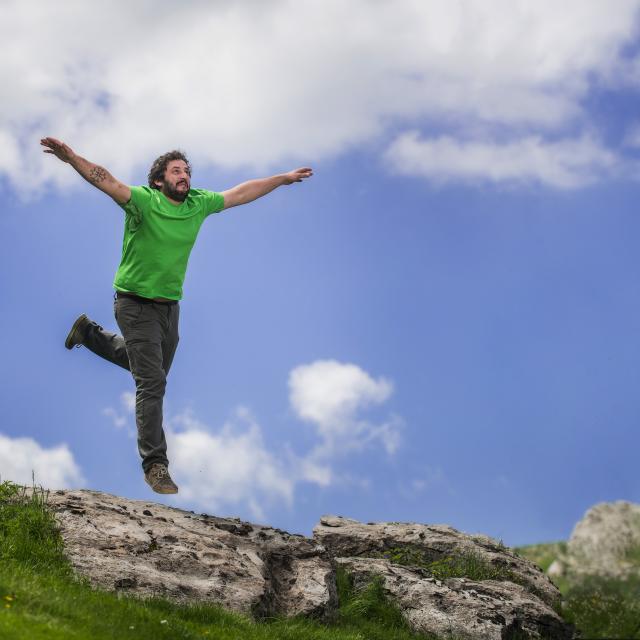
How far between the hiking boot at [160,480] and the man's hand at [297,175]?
5.48m

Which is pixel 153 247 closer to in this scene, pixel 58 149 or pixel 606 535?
pixel 58 149

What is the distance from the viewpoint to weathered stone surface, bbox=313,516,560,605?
49.2ft

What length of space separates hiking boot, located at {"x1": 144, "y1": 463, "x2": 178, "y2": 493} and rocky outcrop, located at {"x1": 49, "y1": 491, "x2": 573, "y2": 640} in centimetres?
36

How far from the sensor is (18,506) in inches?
461

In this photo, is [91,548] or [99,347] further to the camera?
[99,347]

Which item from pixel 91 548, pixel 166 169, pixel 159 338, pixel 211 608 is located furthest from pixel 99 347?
pixel 211 608

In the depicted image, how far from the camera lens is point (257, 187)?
15180mm

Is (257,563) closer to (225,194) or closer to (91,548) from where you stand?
(91,548)

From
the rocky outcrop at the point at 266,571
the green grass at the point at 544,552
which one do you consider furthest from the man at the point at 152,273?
the green grass at the point at 544,552

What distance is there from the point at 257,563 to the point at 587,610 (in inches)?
183

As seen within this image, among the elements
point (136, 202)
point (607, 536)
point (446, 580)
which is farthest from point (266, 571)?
point (607, 536)

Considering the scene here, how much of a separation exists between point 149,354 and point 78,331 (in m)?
1.89

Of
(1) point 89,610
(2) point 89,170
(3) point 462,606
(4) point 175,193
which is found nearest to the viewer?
(1) point 89,610

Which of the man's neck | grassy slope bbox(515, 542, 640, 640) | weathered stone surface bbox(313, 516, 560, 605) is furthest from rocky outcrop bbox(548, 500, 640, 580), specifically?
the man's neck
